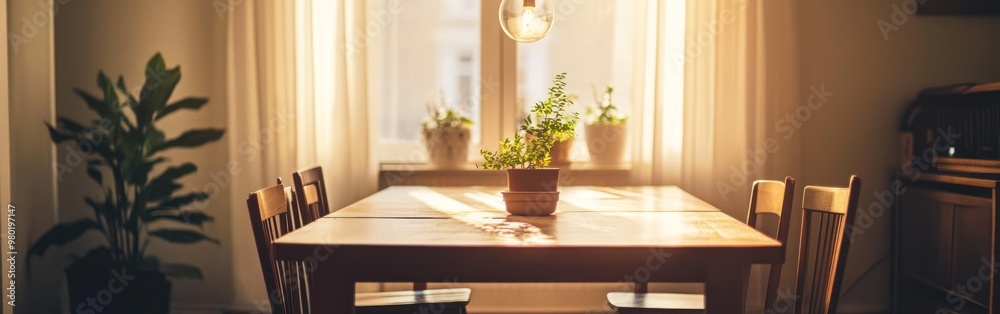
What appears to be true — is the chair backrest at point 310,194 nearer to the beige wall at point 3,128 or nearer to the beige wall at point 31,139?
the beige wall at point 3,128

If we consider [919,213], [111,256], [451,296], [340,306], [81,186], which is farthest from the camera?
[81,186]

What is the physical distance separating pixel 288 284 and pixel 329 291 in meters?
0.30

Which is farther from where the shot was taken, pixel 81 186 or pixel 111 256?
pixel 81 186

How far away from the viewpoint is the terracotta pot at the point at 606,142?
3.58 metres

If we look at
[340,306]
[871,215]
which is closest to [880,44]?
[871,215]

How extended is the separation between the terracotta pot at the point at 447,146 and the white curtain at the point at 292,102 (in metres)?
0.26

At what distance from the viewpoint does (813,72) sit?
11.6 feet

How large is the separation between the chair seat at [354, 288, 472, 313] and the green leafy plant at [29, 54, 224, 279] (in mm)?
1144

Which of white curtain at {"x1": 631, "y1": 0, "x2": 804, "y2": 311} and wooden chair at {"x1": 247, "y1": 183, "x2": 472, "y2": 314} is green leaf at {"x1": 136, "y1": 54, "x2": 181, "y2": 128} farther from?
white curtain at {"x1": 631, "y1": 0, "x2": 804, "y2": 311}

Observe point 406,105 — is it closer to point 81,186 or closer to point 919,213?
point 81,186

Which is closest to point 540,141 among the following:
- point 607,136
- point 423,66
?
point 607,136

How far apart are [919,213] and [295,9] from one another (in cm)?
264

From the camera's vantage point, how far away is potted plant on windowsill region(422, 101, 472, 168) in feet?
11.9

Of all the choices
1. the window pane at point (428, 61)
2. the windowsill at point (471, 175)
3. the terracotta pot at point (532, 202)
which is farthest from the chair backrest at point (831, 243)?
the window pane at point (428, 61)
